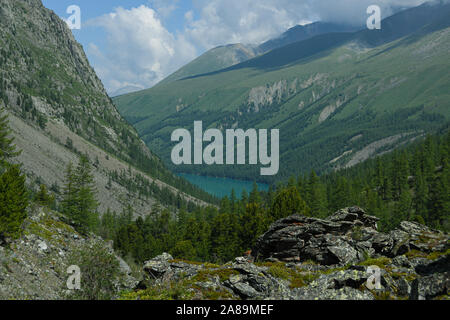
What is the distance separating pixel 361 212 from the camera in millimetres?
46625

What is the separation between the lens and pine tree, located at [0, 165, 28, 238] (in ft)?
126

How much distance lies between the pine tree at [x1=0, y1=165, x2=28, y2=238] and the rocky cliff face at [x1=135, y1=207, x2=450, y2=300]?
699 inches

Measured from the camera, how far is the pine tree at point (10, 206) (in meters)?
38.4

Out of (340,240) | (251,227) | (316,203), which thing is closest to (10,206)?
(340,240)

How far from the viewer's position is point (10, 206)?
39.0 meters

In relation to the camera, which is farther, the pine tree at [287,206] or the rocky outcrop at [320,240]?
the pine tree at [287,206]

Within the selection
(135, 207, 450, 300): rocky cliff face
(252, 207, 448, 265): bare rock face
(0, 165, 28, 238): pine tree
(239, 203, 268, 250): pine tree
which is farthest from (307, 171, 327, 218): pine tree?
(0, 165, 28, 238): pine tree

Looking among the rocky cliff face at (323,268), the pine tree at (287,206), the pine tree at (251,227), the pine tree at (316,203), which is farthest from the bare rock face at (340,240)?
the pine tree at (316,203)

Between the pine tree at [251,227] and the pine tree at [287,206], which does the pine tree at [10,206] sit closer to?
the pine tree at [251,227]

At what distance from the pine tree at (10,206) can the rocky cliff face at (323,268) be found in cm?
1775

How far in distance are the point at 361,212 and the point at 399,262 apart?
18532mm

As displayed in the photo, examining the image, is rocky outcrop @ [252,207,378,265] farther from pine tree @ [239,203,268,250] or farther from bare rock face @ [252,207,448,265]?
pine tree @ [239,203,268,250]
